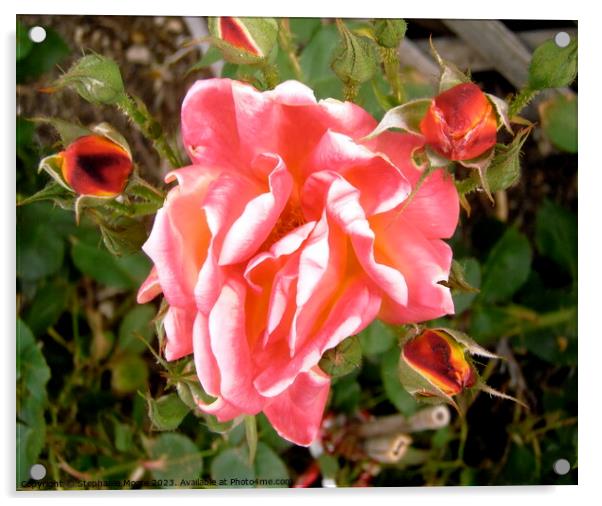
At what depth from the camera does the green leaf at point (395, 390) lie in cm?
75

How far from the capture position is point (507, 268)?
797 millimetres

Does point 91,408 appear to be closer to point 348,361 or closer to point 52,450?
point 52,450

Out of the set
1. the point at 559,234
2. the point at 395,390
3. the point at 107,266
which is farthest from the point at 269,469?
the point at 559,234

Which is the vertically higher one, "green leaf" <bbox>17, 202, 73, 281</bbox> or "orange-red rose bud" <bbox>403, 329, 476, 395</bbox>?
"green leaf" <bbox>17, 202, 73, 281</bbox>

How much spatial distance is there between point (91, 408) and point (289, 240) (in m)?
0.42

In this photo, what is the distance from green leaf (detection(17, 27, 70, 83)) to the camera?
696 millimetres

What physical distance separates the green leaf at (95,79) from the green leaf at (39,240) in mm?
201

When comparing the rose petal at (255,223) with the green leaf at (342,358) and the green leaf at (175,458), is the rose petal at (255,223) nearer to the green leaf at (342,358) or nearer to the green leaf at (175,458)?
the green leaf at (342,358)

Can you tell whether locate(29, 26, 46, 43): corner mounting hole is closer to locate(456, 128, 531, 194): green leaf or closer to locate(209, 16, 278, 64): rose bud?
locate(209, 16, 278, 64): rose bud

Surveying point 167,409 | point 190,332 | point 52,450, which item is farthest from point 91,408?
point 190,332

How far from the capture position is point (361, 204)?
1.60 ft

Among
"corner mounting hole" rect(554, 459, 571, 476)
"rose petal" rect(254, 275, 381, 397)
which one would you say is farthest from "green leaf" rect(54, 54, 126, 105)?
"corner mounting hole" rect(554, 459, 571, 476)

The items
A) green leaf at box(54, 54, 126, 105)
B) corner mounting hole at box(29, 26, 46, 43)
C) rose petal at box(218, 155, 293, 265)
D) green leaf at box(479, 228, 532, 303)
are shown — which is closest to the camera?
rose petal at box(218, 155, 293, 265)

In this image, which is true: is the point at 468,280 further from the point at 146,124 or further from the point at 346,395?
the point at 146,124
